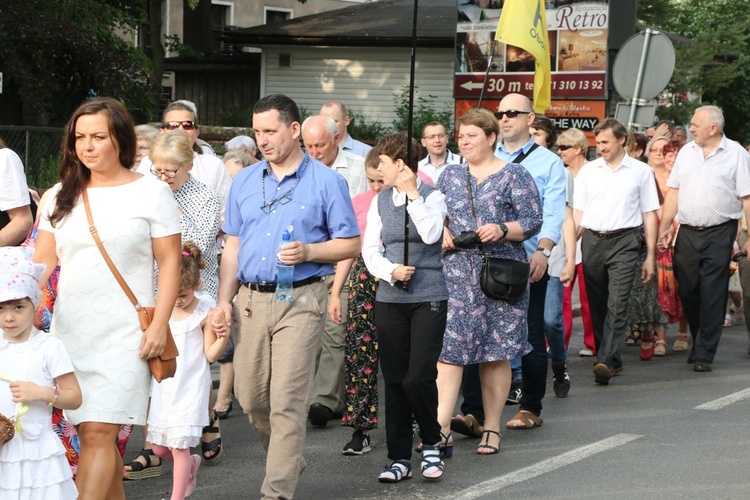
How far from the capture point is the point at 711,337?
11125 millimetres

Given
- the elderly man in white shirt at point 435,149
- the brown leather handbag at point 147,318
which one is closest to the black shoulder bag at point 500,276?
the brown leather handbag at point 147,318

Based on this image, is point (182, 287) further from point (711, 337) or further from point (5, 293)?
point (711, 337)

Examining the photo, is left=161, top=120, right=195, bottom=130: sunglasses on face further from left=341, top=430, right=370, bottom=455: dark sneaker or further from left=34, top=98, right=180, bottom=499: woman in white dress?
left=34, top=98, right=180, bottom=499: woman in white dress

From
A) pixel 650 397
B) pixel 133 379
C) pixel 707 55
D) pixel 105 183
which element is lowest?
pixel 650 397

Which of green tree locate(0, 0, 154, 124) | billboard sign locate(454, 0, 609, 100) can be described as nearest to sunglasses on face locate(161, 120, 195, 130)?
green tree locate(0, 0, 154, 124)

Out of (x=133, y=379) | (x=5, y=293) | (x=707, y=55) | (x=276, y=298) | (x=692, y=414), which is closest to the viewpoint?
(x=5, y=293)

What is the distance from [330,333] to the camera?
28.2 ft

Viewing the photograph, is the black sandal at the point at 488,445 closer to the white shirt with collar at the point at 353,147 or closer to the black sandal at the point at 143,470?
the black sandal at the point at 143,470

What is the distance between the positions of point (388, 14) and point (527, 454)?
116ft

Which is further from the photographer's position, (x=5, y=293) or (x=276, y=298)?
(x=276, y=298)

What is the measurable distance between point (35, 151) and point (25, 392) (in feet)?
34.6

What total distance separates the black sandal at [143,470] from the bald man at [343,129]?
3.04 m

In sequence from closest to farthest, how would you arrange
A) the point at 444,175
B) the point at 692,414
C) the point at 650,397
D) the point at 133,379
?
the point at 133,379 → the point at 444,175 → the point at 692,414 → the point at 650,397

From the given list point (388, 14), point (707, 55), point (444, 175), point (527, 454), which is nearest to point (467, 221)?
point (444, 175)
